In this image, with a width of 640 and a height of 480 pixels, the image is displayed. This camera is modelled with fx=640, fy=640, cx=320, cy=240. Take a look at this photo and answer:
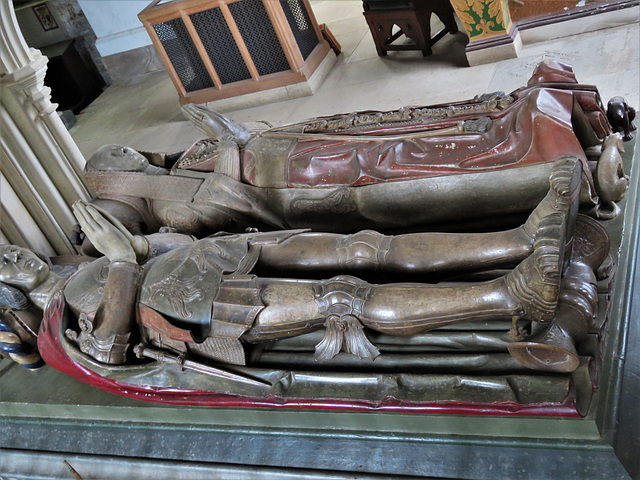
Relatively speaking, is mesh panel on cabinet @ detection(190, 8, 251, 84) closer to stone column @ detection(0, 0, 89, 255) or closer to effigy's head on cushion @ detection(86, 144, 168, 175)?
stone column @ detection(0, 0, 89, 255)

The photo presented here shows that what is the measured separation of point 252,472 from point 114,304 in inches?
38.8

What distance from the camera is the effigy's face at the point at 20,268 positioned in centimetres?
321

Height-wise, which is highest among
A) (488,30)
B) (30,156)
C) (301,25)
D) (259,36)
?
(30,156)

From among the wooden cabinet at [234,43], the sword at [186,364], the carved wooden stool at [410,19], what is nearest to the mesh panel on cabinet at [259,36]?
the wooden cabinet at [234,43]

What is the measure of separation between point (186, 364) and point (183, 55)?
528 cm

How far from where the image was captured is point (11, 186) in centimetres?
429

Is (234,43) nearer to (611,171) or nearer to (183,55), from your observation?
(183,55)

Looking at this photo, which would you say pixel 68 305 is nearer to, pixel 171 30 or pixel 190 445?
pixel 190 445

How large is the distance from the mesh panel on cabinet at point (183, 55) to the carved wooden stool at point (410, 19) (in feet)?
6.63

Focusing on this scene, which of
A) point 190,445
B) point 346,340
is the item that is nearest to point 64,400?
point 190,445

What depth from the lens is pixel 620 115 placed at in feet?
10.9

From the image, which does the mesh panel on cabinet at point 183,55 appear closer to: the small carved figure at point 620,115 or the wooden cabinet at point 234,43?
the wooden cabinet at point 234,43

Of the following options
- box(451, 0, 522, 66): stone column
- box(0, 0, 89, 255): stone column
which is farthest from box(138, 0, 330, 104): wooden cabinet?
box(0, 0, 89, 255): stone column

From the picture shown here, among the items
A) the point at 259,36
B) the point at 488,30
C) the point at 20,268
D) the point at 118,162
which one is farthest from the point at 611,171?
the point at 259,36
